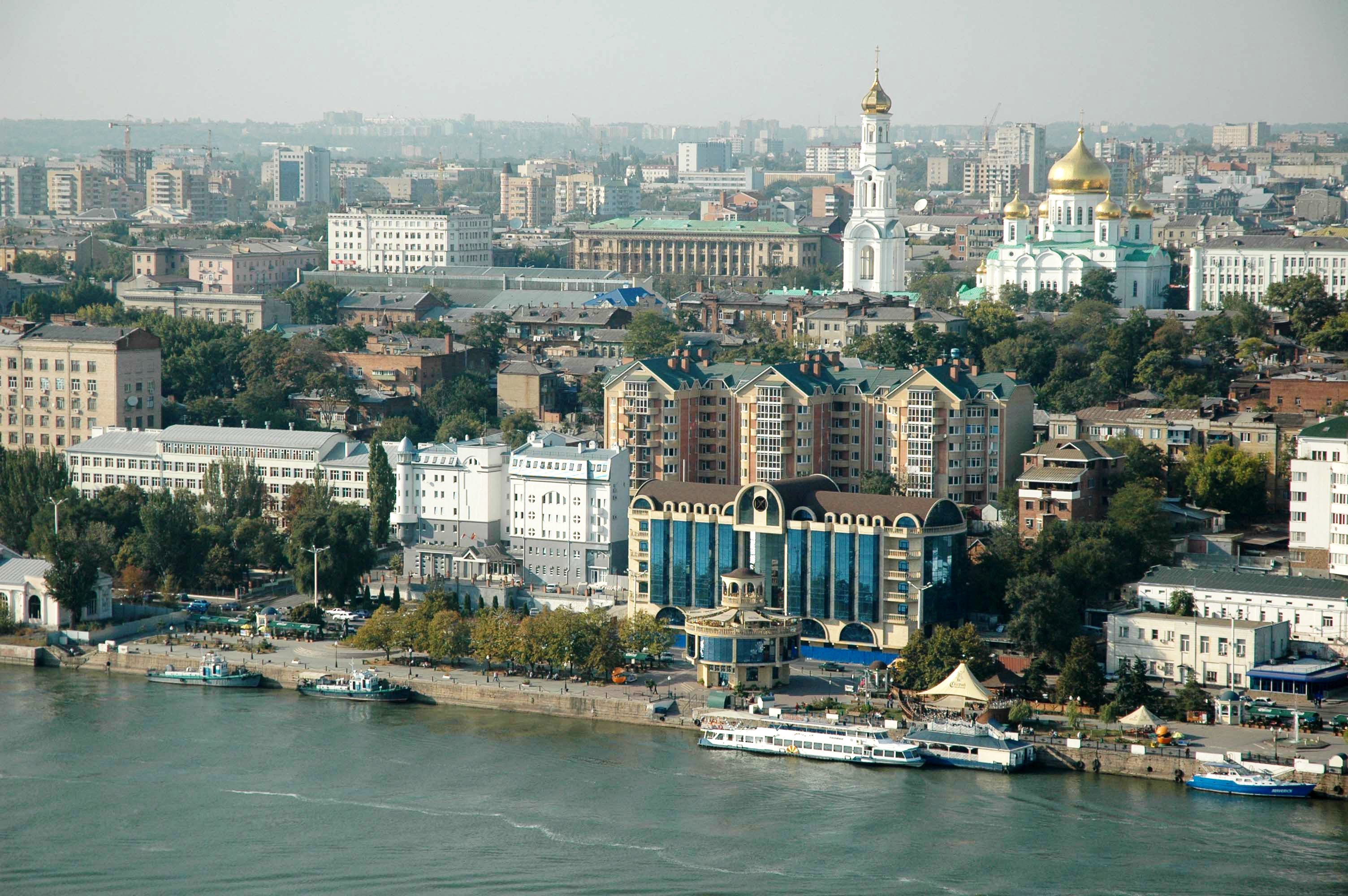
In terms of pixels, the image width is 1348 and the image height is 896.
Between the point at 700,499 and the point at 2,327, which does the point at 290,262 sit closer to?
the point at 2,327

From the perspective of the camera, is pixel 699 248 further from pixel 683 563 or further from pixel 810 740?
pixel 810 740

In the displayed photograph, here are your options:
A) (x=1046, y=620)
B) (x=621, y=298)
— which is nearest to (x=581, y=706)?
(x=1046, y=620)

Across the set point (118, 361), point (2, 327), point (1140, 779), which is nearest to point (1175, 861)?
point (1140, 779)

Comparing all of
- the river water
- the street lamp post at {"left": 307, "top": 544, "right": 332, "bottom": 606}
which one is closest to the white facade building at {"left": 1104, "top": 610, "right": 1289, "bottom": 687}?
the river water

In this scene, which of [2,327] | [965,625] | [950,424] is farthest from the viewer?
[2,327]

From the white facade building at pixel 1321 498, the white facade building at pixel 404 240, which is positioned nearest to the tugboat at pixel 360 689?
the white facade building at pixel 1321 498

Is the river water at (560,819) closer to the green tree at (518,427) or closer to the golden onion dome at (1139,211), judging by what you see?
the green tree at (518,427)
